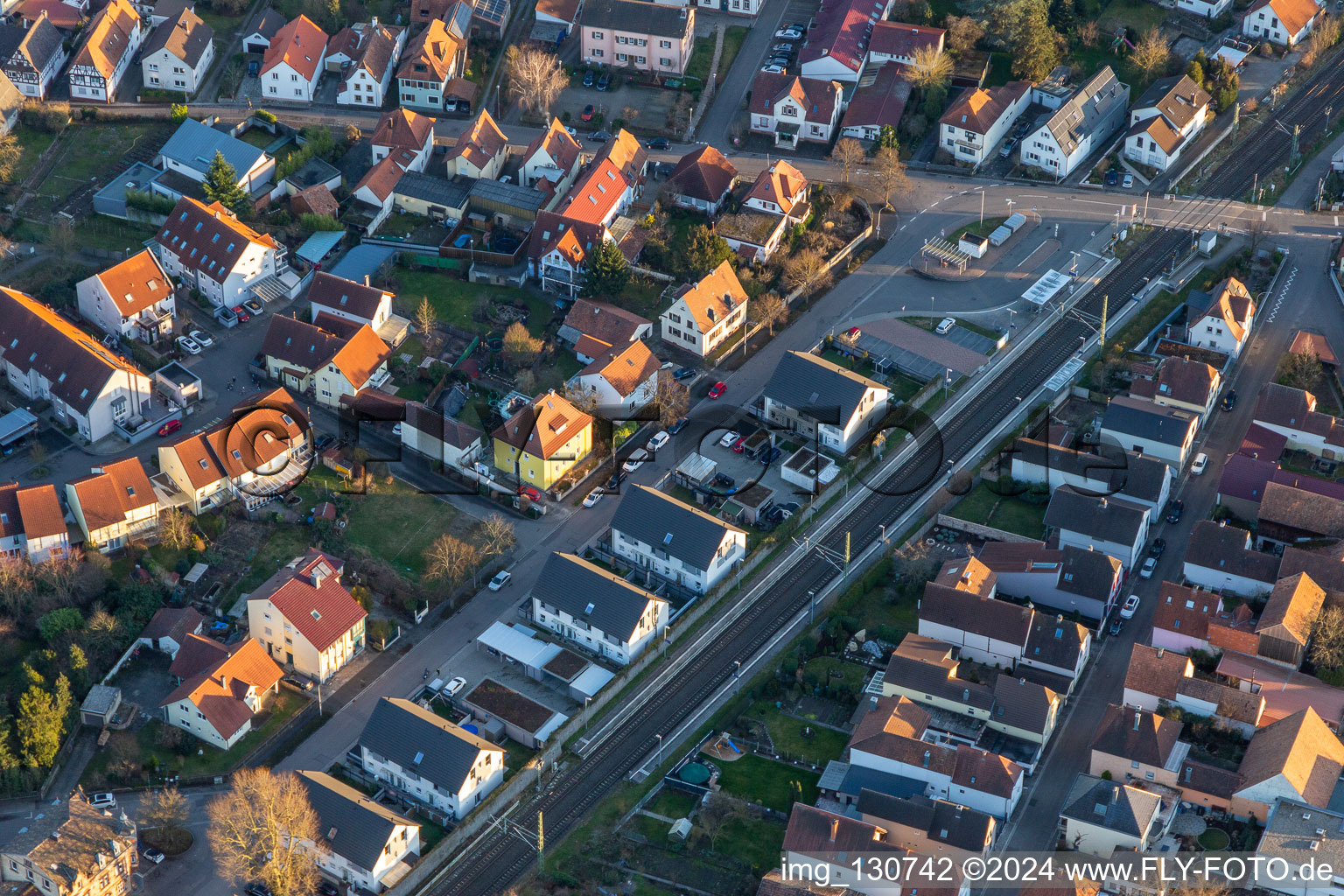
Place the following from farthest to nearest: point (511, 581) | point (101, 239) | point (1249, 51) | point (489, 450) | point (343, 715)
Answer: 1. point (1249, 51)
2. point (101, 239)
3. point (489, 450)
4. point (511, 581)
5. point (343, 715)

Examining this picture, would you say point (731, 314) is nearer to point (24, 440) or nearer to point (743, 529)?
point (743, 529)

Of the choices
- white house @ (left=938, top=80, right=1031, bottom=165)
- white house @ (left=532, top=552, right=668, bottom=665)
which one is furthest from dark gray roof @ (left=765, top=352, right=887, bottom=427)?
white house @ (left=938, top=80, right=1031, bottom=165)

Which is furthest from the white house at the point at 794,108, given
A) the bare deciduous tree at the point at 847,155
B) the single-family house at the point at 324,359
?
the single-family house at the point at 324,359

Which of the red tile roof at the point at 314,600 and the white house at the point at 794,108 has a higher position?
the white house at the point at 794,108

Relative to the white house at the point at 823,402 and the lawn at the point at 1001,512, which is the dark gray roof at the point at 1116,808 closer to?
the lawn at the point at 1001,512

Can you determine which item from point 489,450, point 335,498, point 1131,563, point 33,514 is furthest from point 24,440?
point 1131,563

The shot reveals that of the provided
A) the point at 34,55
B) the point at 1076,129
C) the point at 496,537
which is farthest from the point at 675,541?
the point at 34,55

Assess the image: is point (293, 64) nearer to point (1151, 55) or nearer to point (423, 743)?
point (1151, 55)
